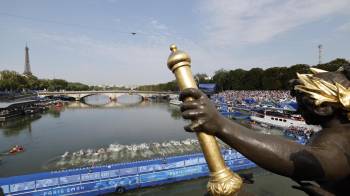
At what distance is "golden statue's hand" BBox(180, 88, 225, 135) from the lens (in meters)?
1.61

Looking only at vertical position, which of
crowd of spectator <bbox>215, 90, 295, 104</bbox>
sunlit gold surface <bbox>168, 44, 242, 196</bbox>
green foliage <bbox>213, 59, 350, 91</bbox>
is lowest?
crowd of spectator <bbox>215, 90, 295, 104</bbox>

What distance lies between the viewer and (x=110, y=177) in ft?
49.1

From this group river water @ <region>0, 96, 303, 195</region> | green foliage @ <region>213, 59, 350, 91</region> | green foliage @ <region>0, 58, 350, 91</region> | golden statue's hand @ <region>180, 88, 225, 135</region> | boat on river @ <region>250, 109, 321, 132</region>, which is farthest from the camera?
green foliage @ <region>0, 58, 350, 91</region>

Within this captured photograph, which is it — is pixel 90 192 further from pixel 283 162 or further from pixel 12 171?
pixel 283 162

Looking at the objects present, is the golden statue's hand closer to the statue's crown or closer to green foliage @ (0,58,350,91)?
the statue's crown

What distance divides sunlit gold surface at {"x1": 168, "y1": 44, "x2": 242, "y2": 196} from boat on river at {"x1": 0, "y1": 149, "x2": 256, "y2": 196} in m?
13.9

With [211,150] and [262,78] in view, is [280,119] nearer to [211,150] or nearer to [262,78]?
[211,150]

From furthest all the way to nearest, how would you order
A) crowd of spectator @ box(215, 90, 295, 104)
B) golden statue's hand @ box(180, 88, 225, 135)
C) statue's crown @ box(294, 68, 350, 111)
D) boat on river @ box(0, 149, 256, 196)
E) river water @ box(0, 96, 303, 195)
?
1. crowd of spectator @ box(215, 90, 295, 104)
2. river water @ box(0, 96, 303, 195)
3. boat on river @ box(0, 149, 256, 196)
4. statue's crown @ box(294, 68, 350, 111)
5. golden statue's hand @ box(180, 88, 225, 135)

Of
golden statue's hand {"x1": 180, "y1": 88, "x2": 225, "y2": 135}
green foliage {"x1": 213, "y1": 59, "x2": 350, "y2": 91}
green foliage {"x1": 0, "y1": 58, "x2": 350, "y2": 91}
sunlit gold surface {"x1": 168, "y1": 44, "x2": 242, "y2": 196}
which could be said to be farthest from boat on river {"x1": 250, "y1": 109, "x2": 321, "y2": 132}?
golden statue's hand {"x1": 180, "y1": 88, "x2": 225, "y2": 135}

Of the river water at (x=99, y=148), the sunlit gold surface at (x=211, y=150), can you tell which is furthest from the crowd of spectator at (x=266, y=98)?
the sunlit gold surface at (x=211, y=150)

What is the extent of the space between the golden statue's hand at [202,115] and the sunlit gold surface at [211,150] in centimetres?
14

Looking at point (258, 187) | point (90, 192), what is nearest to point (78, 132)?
point (90, 192)

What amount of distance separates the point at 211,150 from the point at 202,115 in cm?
33

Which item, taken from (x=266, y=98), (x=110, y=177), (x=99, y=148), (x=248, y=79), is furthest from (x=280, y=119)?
(x=248, y=79)
